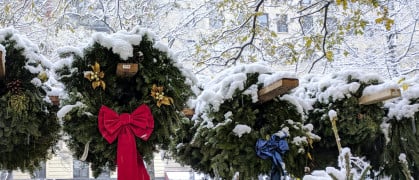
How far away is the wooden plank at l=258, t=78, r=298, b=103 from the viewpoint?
2795 mm

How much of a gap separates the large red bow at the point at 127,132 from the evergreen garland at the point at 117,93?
0.05m

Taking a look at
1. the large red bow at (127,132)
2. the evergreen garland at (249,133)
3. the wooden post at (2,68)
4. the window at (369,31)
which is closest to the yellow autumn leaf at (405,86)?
the evergreen garland at (249,133)

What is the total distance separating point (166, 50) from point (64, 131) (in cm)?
69

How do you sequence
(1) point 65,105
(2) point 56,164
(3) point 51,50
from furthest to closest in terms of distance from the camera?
(2) point 56,164 < (3) point 51,50 < (1) point 65,105

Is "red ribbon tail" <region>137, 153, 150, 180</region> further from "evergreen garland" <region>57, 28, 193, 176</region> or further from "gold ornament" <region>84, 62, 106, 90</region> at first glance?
"gold ornament" <region>84, 62, 106, 90</region>

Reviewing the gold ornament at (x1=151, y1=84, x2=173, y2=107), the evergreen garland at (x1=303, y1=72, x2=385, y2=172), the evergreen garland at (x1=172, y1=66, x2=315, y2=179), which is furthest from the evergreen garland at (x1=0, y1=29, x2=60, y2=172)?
the evergreen garland at (x1=303, y1=72, x2=385, y2=172)

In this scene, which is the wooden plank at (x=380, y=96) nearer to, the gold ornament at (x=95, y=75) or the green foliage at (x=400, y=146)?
the green foliage at (x=400, y=146)

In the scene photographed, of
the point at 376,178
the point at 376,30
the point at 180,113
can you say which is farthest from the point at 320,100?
the point at 376,30

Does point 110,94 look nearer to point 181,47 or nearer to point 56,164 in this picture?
point 181,47

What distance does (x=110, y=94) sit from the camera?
2680 millimetres

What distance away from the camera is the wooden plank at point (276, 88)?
110 inches

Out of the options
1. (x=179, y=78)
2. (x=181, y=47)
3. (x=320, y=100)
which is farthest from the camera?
(x=181, y=47)

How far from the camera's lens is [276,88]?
9.36 feet

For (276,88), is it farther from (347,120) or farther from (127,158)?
(127,158)
